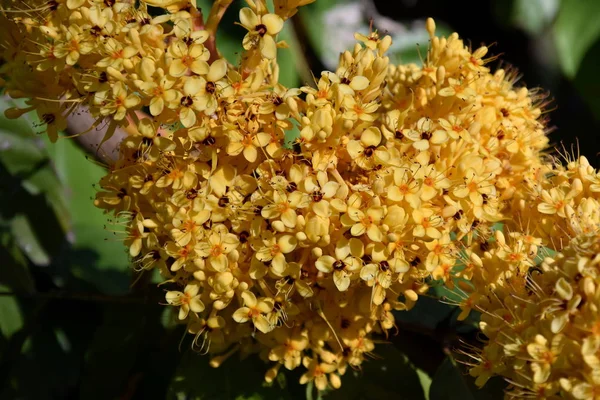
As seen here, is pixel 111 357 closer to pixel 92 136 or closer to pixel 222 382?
pixel 222 382

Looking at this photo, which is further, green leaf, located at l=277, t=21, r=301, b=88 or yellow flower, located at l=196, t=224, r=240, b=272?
green leaf, located at l=277, t=21, r=301, b=88

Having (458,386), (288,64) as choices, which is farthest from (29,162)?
(458,386)

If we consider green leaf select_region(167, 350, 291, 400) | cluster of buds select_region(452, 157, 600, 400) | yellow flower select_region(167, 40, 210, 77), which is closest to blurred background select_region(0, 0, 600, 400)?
green leaf select_region(167, 350, 291, 400)

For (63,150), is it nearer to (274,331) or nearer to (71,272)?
(71,272)

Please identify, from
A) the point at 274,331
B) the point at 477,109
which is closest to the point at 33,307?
the point at 274,331

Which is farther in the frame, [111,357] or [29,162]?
[29,162]

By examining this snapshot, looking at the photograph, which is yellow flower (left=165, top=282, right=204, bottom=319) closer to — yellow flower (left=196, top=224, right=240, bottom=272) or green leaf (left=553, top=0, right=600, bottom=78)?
yellow flower (left=196, top=224, right=240, bottom=272)

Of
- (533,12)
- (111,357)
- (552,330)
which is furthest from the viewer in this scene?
(533,12)

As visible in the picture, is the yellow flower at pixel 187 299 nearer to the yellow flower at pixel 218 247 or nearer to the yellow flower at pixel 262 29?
the yellow flower at pixel 218 247
